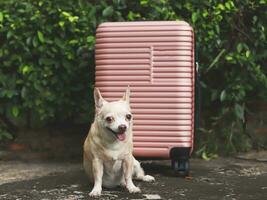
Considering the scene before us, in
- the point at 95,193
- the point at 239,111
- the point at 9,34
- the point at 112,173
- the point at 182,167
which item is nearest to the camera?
the point at 95,193

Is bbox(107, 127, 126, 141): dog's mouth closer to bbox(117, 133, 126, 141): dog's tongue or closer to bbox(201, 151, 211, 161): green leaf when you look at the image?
bbox(117, 133, 126, 141): dog's tongue

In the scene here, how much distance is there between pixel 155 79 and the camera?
4723mm

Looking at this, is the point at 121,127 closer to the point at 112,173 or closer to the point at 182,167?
the point at 112,173

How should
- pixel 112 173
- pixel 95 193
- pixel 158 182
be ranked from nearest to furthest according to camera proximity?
pixel 95 193
pixel 112 173
pixel 158 182

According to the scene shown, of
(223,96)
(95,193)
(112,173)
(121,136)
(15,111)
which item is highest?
(223,96)

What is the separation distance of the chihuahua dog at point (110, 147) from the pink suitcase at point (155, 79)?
535 millimetres

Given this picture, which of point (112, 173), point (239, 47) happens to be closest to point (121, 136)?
point (112, 173)

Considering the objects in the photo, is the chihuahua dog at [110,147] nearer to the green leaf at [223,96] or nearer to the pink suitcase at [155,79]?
the pink suitcase at [155,79]

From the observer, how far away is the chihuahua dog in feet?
12.9

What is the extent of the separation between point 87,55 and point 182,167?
1455 millimetres

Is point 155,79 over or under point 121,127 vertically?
over

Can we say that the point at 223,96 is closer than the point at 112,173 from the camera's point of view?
No

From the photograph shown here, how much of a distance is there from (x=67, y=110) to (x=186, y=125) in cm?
136

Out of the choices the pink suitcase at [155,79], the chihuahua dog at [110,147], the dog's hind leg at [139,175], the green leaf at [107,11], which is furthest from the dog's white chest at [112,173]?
the green leaf at [107,11]
